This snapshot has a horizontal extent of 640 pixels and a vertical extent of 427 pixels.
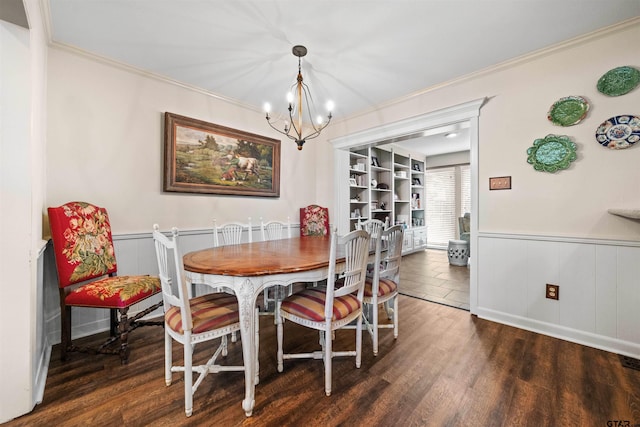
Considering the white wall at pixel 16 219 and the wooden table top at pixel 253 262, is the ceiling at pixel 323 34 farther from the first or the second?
the wooden table top at pixel 253 262

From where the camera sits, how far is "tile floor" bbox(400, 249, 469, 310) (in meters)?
3.15

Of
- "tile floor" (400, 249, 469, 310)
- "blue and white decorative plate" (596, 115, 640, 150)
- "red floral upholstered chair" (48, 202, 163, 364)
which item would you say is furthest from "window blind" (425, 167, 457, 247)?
"red floral upholstered chair" (48, 202, 163, 364)

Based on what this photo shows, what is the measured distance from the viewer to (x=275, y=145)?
3.63 metres

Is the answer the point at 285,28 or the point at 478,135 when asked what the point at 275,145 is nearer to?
the point at 285,28

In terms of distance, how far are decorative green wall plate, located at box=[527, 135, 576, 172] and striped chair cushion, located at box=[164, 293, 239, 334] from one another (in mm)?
2765

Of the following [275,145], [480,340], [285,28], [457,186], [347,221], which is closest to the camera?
[285,28]

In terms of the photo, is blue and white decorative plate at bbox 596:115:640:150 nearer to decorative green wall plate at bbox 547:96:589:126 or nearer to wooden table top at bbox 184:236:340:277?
decorative green wall plate at bbox 547:96:589:126

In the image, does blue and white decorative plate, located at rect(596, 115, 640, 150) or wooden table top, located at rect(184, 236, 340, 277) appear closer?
wooden table top, located at rect(184, 236, 340, 277)

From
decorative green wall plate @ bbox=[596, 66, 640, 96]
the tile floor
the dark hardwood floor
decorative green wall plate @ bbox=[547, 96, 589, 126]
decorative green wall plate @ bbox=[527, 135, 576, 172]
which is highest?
decorative green wall plate @ bbox=[596, 66, 640, 96]

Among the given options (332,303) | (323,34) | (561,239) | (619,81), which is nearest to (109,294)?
(332,303)

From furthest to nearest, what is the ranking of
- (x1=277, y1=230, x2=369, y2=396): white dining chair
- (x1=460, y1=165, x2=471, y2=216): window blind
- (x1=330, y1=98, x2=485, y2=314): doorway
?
(x1=460, y1=165, x2=471, y2=216): window blind, (x1=330, y1=98, x2=485, y2=314): doorway, (x1=277, y1=230, x2=369, y2=396): white dining chair

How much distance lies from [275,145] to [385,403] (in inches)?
124

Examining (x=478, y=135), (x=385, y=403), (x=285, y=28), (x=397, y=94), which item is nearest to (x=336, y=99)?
(x=397, y=94)

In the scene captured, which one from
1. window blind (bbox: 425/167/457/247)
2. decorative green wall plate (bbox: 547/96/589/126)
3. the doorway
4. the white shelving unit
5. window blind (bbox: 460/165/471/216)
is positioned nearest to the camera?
decorative green wall plate (bbox: 547/96/589/126)
